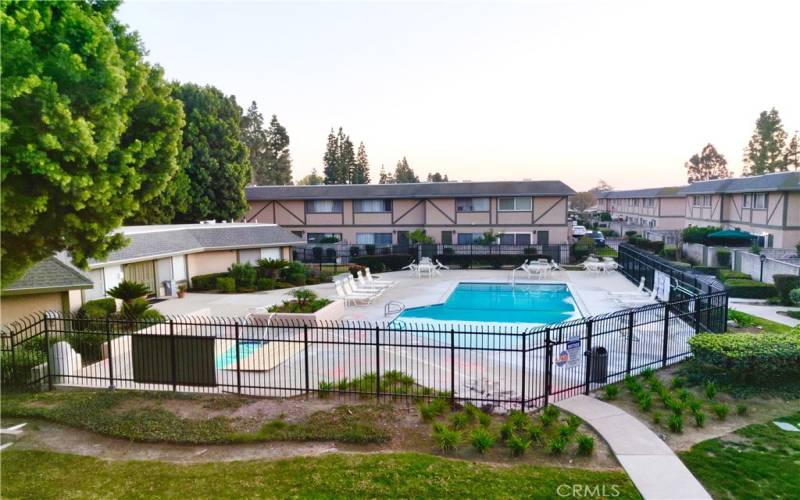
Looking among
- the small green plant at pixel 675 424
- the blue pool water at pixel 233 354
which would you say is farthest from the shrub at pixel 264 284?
the small green plant at pixel 675 424

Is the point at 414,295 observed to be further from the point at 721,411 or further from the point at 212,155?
the point at 212,155

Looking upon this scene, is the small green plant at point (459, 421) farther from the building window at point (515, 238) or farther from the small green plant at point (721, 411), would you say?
the building window at point (515, 238)

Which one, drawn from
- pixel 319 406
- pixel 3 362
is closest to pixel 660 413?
pixel 319 406

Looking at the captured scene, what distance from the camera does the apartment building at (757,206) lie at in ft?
111

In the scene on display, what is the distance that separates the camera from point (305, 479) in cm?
827

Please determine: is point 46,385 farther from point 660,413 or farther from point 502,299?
point 502,299

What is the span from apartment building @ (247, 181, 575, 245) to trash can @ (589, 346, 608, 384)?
28989mm

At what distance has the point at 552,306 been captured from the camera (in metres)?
25.0

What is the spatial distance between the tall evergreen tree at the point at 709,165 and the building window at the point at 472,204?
311 ft

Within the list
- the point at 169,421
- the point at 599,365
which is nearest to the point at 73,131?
the point at 169,421

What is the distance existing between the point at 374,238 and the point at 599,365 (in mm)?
33153

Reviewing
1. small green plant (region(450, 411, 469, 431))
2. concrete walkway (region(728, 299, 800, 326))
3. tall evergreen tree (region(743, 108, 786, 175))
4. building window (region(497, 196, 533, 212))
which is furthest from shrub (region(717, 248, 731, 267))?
tall evergreen tree (region(743, 108, 786, 175))

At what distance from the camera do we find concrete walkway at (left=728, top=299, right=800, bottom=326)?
20.1 meters

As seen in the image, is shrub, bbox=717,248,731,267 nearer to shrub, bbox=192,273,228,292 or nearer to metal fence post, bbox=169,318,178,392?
shrub, bbox=192,273,228,292
